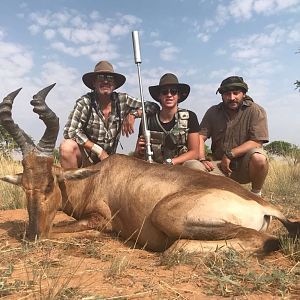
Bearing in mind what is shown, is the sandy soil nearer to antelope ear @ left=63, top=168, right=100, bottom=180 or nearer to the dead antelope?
the dead antelope

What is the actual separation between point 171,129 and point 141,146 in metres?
0.58

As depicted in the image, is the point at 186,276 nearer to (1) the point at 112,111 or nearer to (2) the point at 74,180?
(2) the point at 74,180

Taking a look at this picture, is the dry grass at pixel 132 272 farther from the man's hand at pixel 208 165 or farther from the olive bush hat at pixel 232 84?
the olive bush hat at pixel 232 84

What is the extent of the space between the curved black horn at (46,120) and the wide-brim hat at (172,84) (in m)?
2.29

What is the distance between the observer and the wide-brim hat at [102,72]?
716 centimetres

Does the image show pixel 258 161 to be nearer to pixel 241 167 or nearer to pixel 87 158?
pixel 241 167

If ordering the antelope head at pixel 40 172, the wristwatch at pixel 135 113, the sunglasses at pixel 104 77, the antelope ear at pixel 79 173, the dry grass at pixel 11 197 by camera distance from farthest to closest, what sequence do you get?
the dry grass at pixel 11 197 → the sunglasses at pixel 104 77 → the wristwatch at pixel 135 113 → the antelope ear at pixel 79 173 → the antelope head at pixel 40 172

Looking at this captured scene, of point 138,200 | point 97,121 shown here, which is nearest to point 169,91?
point 97,121

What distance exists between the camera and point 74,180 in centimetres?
516

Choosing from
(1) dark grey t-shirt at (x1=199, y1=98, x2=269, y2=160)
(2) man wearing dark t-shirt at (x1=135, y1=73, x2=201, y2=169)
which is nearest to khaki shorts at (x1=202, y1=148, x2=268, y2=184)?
(1) dark grey t-shirt at (x1=199, y1=98, x2=269, y2=160)

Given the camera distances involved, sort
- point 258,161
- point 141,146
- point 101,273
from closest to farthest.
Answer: point 101,273 < point 258,161 < point 141,146

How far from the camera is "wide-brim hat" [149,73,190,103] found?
6.77m

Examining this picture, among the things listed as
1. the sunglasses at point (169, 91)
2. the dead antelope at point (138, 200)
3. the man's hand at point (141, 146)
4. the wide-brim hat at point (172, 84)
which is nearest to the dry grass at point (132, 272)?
the dead antelope at point (138, 200)

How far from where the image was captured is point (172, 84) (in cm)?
671
